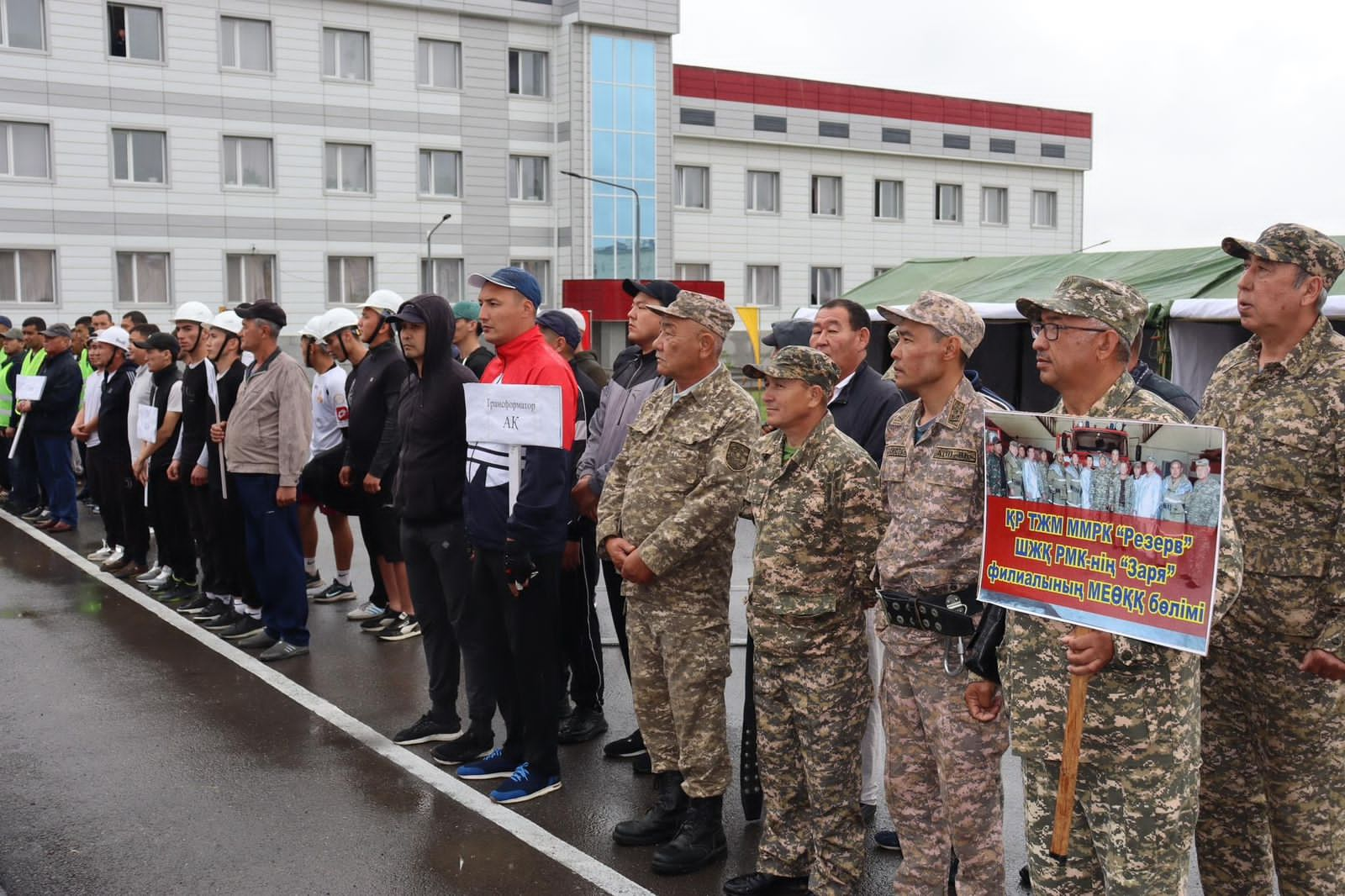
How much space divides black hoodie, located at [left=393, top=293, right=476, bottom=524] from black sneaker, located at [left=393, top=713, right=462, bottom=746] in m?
1.12

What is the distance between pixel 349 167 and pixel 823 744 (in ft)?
129

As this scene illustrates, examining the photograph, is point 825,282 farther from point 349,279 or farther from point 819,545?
point 819,545

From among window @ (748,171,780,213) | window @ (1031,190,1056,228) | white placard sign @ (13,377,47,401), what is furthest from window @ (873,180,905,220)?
white placard sign @ (13,377,47,401)

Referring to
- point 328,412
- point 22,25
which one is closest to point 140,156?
point 22,25

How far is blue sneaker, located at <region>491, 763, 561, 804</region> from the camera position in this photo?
553cm

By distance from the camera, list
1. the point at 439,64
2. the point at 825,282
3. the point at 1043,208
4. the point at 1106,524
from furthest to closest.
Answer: the point at 1043,208, the point at 825,282, the point at 439,64, the point at 1106,524

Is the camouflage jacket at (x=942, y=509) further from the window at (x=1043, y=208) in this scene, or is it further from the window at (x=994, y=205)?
the window at (x=1043, y=208)

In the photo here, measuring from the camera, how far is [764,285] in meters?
50.9

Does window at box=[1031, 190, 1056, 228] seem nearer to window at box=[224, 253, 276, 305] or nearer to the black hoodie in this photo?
window at box=[224, 253, 276, 305]

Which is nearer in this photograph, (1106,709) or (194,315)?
(1106,709)

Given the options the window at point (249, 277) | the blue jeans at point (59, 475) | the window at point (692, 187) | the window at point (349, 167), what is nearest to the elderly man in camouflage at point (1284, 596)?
the blue jeans at point (59, 475)

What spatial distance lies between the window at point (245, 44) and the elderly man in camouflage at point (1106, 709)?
39382 millimetres

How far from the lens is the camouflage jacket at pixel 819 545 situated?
4340mm

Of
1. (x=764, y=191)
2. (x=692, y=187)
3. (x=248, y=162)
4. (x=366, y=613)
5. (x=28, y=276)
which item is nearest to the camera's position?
(x=366, y=613)
